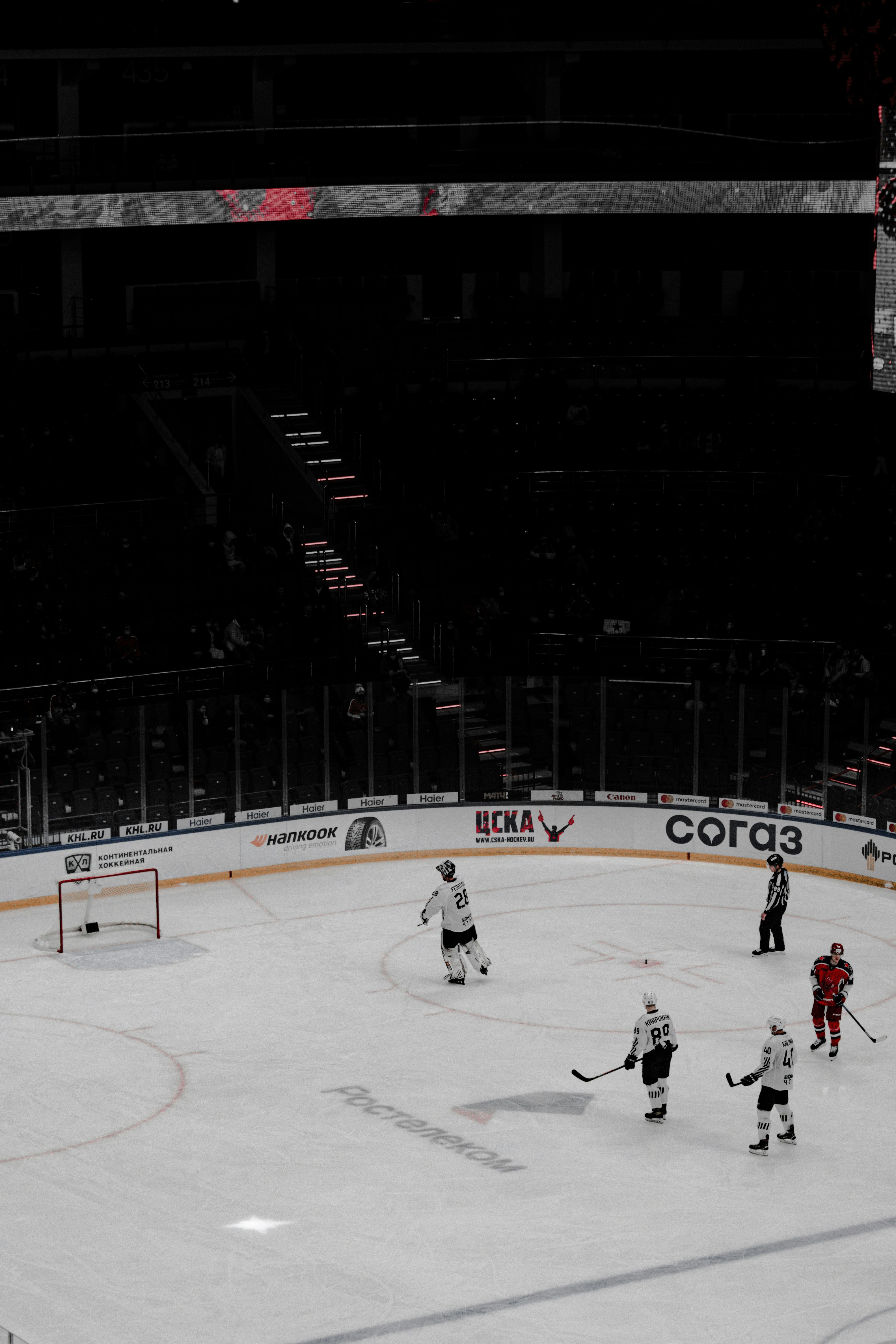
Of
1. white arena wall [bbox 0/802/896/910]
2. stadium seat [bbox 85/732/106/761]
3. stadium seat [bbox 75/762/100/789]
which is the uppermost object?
stadium seat [bbox 85/732/106/761]

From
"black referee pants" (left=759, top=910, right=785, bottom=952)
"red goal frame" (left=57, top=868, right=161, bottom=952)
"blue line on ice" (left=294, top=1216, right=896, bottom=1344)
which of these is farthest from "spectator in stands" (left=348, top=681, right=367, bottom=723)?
"blue line on ice" (left=294, top=1216, right=896, bottom=1344)

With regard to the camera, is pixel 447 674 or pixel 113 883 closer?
pixel 113 883

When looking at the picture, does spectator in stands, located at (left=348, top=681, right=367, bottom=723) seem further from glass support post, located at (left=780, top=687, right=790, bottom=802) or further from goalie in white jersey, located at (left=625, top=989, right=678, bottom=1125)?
goalie in white jersey, located at (left=625, top=989, right=678, bottom=1125)

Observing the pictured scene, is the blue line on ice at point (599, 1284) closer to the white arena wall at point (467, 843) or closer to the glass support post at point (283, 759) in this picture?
the white arena wall at point (467, 843)

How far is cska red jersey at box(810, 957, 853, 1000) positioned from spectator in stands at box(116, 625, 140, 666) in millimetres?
12640

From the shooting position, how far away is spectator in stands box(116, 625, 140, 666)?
2739 cm

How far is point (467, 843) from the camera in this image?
26.8m

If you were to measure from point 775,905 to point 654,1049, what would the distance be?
18.5 feet

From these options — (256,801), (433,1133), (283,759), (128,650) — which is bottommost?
(433,1133)

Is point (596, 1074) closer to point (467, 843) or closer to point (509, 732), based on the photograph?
point (467, 843)

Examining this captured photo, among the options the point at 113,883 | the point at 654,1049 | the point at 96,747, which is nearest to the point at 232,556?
the point at 96,747

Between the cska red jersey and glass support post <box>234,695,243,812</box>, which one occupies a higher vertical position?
glass support post <box>234,695,243,812</box>

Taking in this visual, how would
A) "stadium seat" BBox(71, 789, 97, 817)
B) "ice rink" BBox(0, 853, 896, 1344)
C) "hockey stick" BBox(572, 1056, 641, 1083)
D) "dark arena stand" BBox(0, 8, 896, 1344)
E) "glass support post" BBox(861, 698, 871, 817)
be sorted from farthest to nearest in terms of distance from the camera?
"glass support post" BBox(861, 698, 871, 817)
"stadium seat" BBox(71, 789, 97, 817)
"hockey stick" BBox(572, 1056, 641, 1083)
"dark arena stand" BBox(0, 8, 896, 1344)
"ice rink" BBox(0, 853, 896, 1344)

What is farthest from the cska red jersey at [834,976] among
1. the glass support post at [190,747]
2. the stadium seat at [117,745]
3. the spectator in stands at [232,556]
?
the spectator in stands at [232,556]
